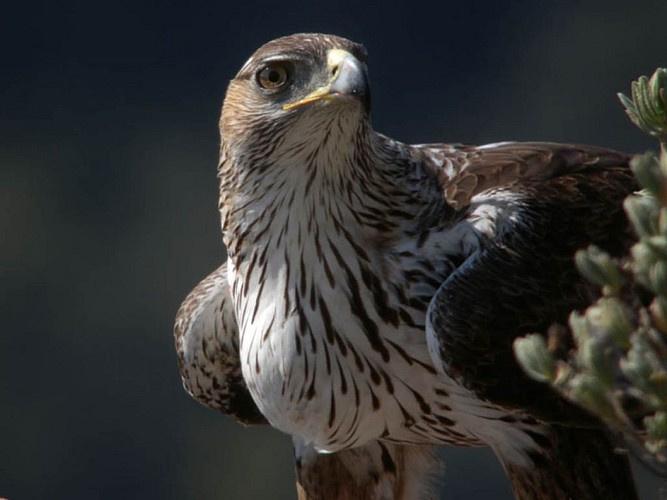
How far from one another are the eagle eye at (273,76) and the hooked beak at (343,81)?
0.36 feet

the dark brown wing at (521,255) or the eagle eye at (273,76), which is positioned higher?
the eagle eye at (273,76)

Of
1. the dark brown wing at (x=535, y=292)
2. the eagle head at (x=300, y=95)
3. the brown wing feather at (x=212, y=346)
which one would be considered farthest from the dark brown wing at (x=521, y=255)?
the brown wing feather at (x=212, y=346)

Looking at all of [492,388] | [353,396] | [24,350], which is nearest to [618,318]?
[492,388]

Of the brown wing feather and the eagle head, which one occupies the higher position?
the eagle head

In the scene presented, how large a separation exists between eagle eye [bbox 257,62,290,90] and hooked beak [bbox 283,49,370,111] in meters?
0.11

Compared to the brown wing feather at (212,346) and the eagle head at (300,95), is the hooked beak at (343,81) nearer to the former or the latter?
the eagle head at (300,95)

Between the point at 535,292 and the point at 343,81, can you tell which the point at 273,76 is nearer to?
the point at 343,81

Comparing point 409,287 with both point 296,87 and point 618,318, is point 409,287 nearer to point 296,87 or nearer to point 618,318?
point 296,87

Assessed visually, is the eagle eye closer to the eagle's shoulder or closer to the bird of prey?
the bird of prey

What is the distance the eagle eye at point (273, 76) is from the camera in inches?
123

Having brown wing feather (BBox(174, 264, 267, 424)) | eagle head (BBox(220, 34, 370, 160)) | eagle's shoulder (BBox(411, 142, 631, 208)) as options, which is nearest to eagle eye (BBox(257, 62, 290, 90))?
eagle head (BBox(220, 34, 370, 160))

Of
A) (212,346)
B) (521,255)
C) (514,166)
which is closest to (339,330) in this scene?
(521,255)

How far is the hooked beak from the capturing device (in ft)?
9.57

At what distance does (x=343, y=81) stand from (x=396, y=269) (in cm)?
45
